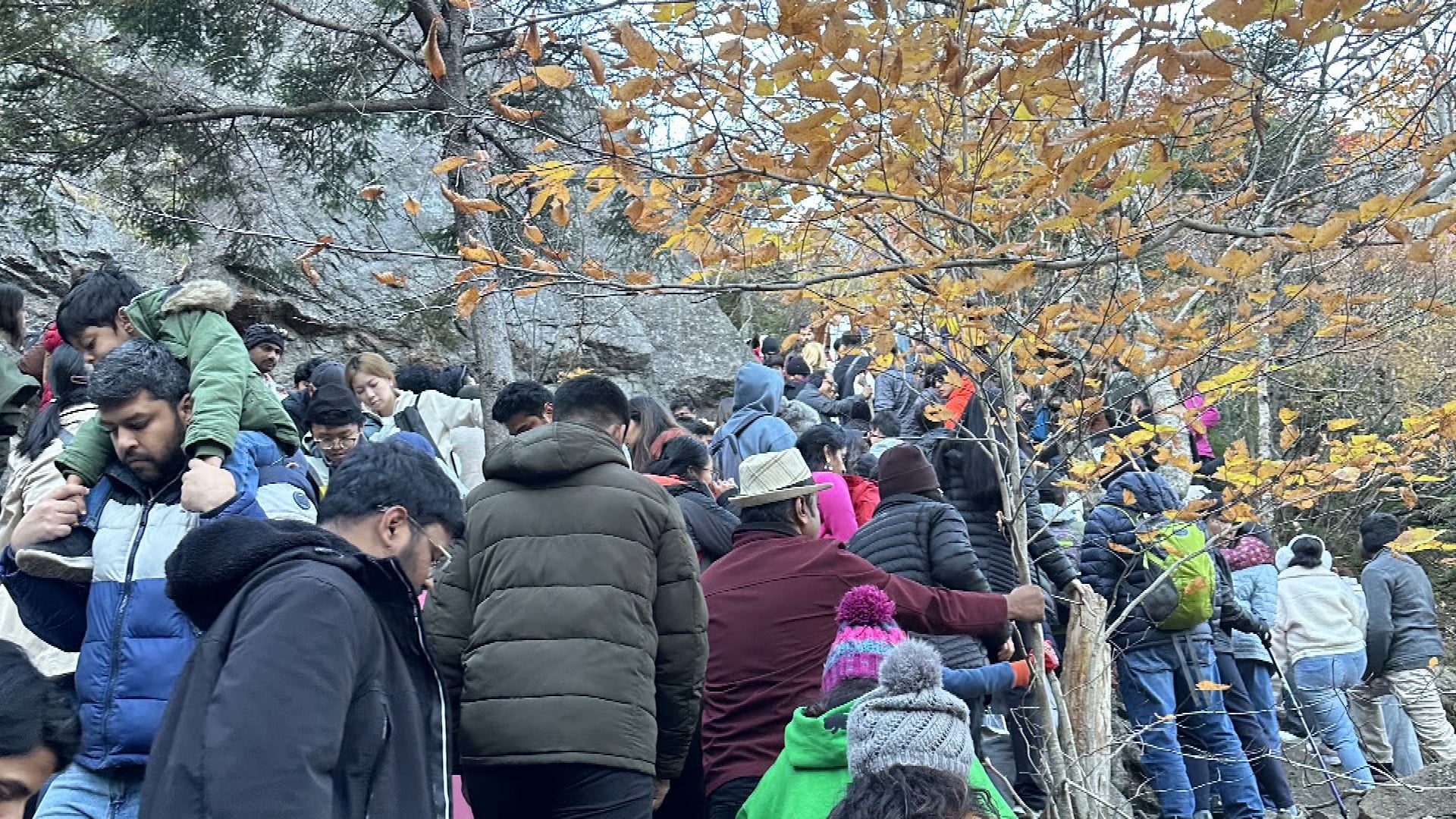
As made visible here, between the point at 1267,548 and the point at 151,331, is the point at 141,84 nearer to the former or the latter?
the point at 151,331

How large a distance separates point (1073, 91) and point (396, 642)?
2.52m

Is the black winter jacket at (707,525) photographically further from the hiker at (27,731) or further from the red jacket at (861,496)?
the hiker at (27,731)

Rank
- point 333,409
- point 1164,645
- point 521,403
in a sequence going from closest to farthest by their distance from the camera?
point 521,403 → point 333,409 → point 1164,645

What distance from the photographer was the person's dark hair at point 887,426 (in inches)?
381

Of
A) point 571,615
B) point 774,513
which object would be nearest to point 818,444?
point 774,513

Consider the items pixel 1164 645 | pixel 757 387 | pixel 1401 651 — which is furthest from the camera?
pixel 1401 651

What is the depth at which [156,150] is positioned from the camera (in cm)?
862

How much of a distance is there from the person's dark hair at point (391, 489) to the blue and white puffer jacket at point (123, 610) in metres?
0.14

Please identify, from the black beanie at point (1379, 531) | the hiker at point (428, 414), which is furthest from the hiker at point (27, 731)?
the black beanie at point (1379, 531)

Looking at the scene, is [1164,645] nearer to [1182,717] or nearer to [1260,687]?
[1182,717]

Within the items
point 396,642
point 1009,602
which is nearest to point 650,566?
point 396,642

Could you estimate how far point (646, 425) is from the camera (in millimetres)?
7156

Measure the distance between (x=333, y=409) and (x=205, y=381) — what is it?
94.1 inches

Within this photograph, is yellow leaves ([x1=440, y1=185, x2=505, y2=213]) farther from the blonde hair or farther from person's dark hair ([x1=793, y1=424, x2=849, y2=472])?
the blonde hair
